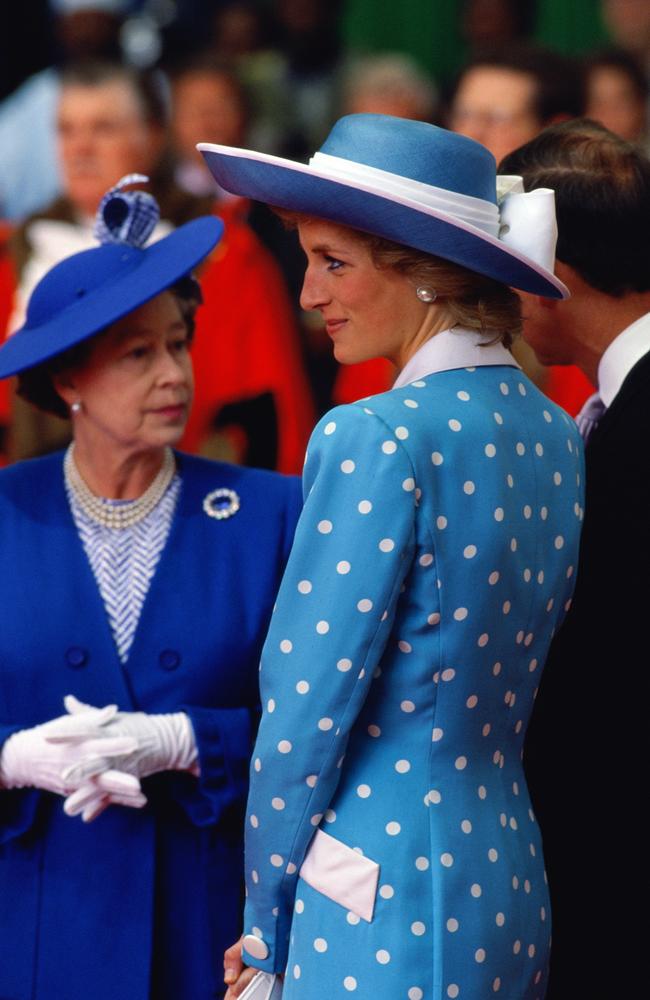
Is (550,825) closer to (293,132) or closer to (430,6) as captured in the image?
(293,132)

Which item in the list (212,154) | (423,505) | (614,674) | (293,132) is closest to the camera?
(423,505)

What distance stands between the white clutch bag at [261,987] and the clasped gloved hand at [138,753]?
36 centimetres

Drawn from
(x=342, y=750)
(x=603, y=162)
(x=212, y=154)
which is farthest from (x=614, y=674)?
(x=212, y=154)

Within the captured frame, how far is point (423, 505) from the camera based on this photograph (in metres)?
1.73

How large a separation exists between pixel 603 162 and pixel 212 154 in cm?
70

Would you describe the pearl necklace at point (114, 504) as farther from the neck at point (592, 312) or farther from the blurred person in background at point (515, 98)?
the blurred person in background at point (515, 98)

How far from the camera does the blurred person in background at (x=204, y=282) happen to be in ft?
13.0

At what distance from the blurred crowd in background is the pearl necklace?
0.69 m

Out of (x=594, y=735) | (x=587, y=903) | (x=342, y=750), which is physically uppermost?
(x=342, y=750)

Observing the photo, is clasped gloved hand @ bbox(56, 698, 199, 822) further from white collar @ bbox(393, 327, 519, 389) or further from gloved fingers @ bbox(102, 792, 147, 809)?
white collar @ bbox(393, 327, 519, 389)

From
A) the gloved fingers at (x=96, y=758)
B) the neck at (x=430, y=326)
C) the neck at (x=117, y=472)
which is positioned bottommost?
the gloved fingers at (x=96, y=758)

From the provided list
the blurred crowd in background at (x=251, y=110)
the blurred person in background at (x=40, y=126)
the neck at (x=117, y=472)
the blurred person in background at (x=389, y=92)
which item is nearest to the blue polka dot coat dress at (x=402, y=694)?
the neck at (x=117, y=472)

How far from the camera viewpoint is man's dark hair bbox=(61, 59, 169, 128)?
431 centimetres

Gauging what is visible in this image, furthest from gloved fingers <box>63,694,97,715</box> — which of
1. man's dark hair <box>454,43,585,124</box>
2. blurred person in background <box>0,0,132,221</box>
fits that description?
blurred person in background <box>0,0,132,221</box>
